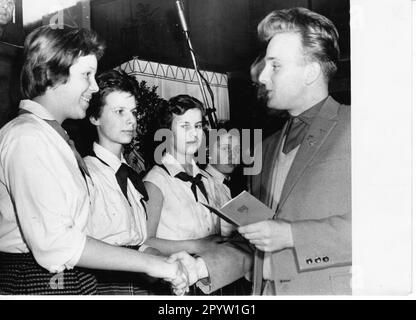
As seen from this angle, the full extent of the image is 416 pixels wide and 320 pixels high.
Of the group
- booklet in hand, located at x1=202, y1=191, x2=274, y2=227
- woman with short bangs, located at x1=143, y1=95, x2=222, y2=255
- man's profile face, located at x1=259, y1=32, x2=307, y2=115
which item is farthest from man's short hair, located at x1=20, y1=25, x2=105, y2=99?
booklet in hand, located at x1=202, y1=191, x2=274, y2=227

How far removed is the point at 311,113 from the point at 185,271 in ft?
3.28

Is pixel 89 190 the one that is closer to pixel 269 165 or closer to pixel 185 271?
pixel 185 271

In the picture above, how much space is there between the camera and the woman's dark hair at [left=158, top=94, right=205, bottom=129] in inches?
125

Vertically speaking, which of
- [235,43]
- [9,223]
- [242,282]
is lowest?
[242,282]

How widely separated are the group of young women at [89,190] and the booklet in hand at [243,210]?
0.07m

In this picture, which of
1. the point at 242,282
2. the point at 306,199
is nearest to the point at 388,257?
the point at 306,199

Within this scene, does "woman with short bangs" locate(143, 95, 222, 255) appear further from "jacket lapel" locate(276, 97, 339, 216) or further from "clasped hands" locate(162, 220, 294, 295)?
"jacket lapel" locate(276, 97, 339, 216)

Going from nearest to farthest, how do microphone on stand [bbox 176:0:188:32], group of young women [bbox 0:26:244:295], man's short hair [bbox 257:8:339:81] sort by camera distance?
group of young women [bbox 0:26:244:295], man's short hair [bbox 257:8:339:81], microphone on stand [bbox 176:0:188:32]

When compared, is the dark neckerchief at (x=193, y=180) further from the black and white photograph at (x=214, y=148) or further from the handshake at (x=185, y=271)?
the handshake at (x=185, y=271)

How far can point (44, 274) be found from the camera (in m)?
3.00

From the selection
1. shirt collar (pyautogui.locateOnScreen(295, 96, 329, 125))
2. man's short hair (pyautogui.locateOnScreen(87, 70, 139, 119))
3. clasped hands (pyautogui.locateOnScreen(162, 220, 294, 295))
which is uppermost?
Result: man's short hair (pyautogui.locateOnScreen(87, 70, 139, 119))

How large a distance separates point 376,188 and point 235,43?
1.02 meters

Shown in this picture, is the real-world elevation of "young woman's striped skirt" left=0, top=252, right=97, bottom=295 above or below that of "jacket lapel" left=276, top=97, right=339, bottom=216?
below

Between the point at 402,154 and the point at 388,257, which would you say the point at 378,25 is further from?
the point at 388,257
